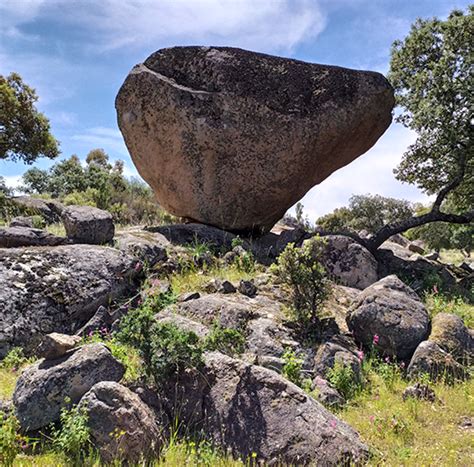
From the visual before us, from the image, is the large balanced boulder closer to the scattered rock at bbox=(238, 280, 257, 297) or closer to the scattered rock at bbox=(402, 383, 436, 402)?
the scattered rock at bbox=(238, 280, 257, 297)

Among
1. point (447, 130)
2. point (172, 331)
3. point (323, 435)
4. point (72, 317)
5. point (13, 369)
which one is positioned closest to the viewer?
point (323, 435)

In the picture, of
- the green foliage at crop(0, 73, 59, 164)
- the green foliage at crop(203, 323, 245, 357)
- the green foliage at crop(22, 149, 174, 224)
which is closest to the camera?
the green foliage at crop(203, 323, 245, 357)

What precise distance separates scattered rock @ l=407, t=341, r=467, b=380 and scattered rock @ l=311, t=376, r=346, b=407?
125 centimetres

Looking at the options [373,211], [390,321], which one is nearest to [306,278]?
[390,321]

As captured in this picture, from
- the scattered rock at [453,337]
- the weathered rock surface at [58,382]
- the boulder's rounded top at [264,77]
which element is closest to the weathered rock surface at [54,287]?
the weathered rock surface at [58,382]

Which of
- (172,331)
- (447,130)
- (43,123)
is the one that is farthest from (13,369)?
(43,123)

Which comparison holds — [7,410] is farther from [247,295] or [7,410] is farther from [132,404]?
[247,295]

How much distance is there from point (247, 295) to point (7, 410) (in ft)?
13.5

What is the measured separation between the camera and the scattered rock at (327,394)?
17.1 feet

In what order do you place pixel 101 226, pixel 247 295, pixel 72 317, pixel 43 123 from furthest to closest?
pixel 43 123
pixel 101 226
pixel 247 295
pixel 72 317

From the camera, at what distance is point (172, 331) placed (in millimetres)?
4855

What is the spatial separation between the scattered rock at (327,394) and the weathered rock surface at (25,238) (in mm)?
5457

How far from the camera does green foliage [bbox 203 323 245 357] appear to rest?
5547mm

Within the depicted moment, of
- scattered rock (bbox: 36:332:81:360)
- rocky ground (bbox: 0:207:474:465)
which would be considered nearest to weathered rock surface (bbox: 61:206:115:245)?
rocky ground (bbox: 0:207:474:465)
